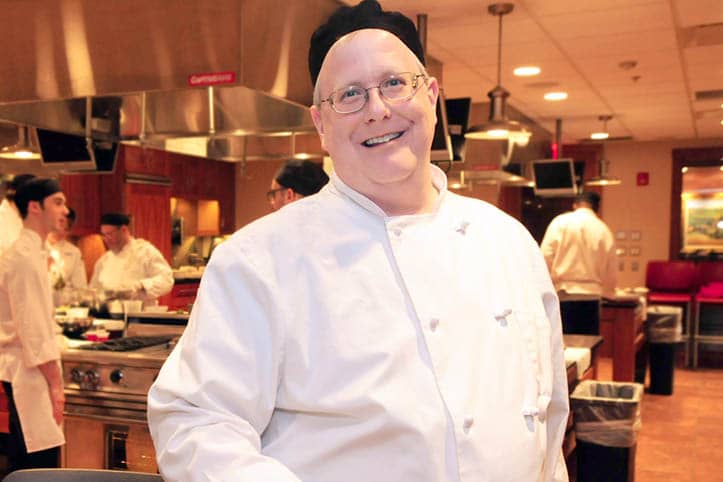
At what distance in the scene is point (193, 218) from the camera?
10.6 m

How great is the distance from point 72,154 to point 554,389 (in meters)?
3.88

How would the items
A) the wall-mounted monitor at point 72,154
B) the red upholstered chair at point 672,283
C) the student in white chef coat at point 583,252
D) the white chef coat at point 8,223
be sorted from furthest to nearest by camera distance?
1. the red upholstered chair at point 672,283
2. the student in white chef coat at point 583,252
3. the white chef coat at point 8,223
4. the wall-mounted monitor at point 72,154

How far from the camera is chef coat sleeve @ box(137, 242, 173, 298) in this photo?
5.36 metres

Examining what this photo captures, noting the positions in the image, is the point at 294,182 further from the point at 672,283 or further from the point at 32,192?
the point at 672,283

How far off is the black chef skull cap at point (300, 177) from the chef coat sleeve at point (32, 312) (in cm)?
114

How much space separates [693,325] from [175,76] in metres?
7.34

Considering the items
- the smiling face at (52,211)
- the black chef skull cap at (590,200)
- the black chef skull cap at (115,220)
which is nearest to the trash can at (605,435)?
the smiling face at (52,211)

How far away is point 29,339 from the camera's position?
→ 9.64 ft

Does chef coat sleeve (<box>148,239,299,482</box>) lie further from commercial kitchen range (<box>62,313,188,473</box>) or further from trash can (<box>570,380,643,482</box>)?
trash can (<box>570,380,643,482</box>)

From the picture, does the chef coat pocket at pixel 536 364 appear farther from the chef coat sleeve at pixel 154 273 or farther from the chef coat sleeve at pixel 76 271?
the chef coat sleeve at pixel 76 271

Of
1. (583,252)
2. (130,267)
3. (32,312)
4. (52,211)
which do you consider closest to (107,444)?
(32,312)

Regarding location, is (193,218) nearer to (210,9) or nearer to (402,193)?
(210,9)

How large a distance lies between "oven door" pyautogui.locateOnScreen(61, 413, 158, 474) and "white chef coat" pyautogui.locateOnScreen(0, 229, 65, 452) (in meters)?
0.10

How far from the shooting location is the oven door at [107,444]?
2.93m
